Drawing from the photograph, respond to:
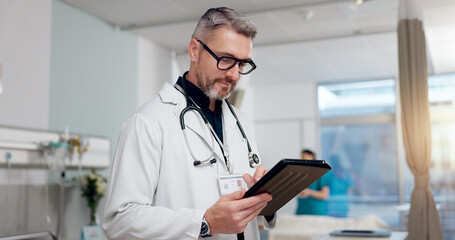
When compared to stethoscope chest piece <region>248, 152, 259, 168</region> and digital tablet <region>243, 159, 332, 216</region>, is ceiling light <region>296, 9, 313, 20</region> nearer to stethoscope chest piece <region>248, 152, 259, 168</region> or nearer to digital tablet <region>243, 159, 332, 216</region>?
stethoscope chest piece <region>248, 152, 259, 168</region>

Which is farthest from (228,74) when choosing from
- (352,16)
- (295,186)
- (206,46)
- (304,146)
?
(304,146)

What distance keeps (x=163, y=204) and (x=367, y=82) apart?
7.21 m

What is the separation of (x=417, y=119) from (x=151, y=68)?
3089 mm

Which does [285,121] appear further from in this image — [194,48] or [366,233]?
[194,48]

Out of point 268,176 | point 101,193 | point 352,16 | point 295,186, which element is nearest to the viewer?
point 268,176

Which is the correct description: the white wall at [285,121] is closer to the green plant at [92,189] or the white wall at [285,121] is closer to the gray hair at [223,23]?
the green plant at [92,189]

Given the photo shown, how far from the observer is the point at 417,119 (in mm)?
3969

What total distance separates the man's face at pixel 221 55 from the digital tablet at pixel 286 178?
368 mm

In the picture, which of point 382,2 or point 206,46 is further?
point 382,2

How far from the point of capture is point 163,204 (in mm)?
1536

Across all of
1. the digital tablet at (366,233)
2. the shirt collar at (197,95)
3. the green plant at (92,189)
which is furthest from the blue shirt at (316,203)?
the shirt collar at (197,95)

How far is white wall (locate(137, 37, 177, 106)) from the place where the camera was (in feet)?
18.4

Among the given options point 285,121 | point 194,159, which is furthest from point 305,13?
point 285,121

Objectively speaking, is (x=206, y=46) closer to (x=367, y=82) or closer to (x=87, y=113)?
(x=87, y=113)
